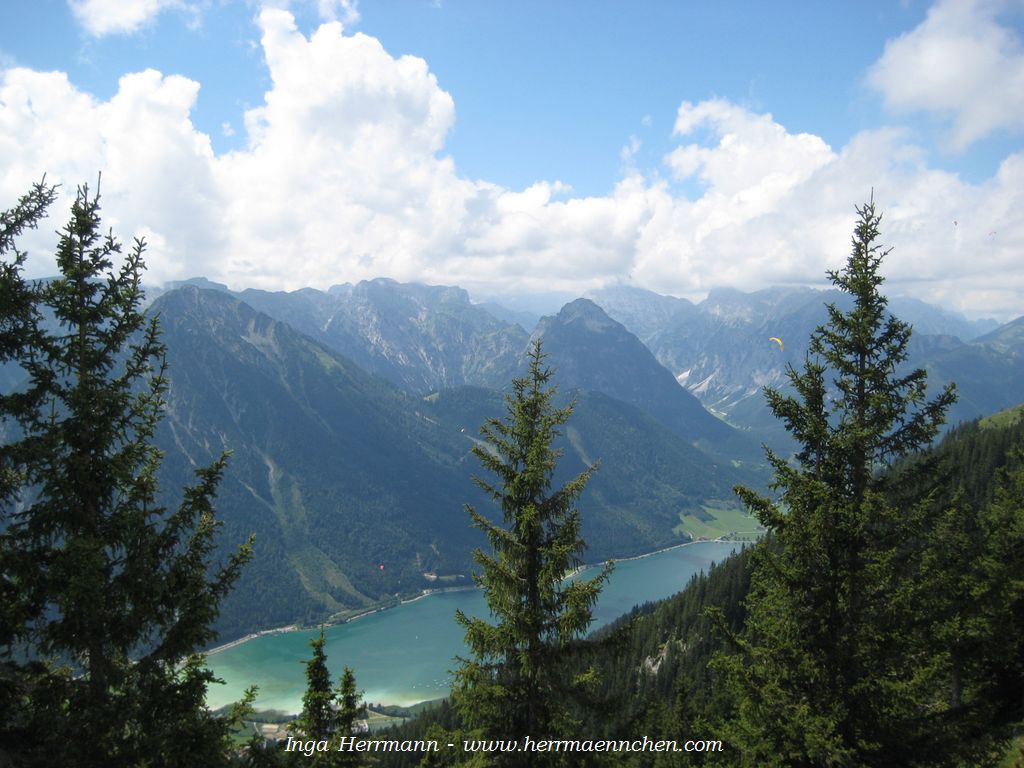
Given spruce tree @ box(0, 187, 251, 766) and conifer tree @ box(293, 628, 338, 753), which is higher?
spruce tree @ box(0, 187, 251, 766)

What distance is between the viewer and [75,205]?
12.1 metres

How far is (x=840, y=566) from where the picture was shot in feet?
44.0

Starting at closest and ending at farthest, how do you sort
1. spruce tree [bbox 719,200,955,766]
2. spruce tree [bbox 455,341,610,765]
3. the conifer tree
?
spruce tree [bbox 719,200,955,766] < spruce tree [bbox 455,341,610,765] < the conifer tree

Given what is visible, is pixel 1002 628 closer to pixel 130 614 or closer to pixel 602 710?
pixel 602 710

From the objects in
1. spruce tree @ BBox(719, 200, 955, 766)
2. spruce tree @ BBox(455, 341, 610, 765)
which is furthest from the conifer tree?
Answer: spruce tree @ BBox(719, 200, 955, 766)

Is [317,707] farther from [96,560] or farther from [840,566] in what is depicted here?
[840,566]

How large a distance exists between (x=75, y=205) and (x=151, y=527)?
20.9ft

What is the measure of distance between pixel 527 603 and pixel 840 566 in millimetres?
6806

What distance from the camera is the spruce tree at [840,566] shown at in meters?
12.8

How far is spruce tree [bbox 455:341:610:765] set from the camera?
45.0 feet

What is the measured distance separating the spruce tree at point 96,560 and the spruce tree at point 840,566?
1117cm

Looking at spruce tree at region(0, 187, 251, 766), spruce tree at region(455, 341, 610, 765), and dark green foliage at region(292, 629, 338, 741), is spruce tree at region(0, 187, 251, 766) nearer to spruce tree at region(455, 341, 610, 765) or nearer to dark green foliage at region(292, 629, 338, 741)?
spruce tree at region(455, 341, 610, 765)

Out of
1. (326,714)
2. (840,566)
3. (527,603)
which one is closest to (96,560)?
(527,603)

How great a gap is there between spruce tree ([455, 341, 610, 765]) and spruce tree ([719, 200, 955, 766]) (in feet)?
12.3
